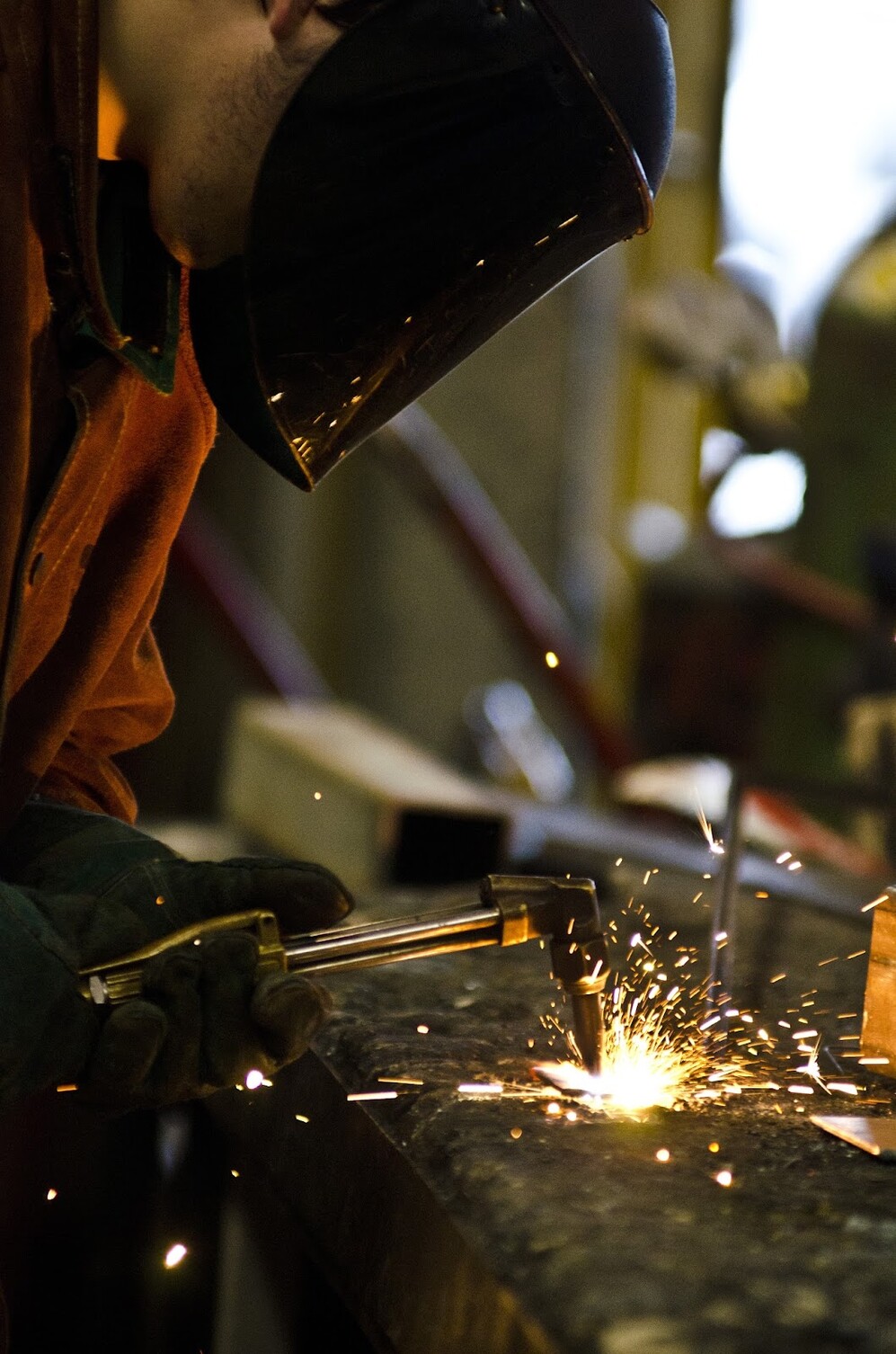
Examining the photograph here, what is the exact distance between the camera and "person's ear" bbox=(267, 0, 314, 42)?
3.97 feet

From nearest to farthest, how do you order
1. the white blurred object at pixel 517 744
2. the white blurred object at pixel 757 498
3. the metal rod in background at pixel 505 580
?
the metal rod in background at pixel 505 580, the white blurred object at pixel 517 744, the white blurred object at pixel 757 498

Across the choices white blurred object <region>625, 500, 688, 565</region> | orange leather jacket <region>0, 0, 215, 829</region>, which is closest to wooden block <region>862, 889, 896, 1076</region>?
orange leather jacket <region>0, 0, 215, 829</region>

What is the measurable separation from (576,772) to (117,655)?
5.04 metres

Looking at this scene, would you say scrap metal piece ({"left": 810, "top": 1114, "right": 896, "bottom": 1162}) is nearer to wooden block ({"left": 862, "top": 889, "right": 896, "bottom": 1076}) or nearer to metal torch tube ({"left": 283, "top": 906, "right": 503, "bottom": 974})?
wooden block ({"left": 862, "top": 889, "right": 896, "bottom": 1076})

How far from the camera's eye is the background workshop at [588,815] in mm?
1137

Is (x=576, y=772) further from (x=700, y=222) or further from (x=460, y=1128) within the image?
(x=460, y=1128)

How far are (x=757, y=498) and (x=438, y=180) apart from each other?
23.3 ft

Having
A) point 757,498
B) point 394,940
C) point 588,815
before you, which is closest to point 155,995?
point 394,940

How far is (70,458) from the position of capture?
1.30 metres

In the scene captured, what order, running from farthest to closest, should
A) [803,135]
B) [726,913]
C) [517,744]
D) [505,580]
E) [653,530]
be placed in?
1. [803,135]
2. [653,530]
3. [517,744]
4. [505,580]
5. [726,913]

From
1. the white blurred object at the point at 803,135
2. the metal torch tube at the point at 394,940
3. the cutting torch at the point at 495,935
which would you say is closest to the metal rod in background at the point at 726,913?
the cutting torch at the point at 495,935

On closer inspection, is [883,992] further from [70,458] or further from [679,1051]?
[70,458]

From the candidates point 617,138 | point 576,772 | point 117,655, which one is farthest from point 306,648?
point 617,138

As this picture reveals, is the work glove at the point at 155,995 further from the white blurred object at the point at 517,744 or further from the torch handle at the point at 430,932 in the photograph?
the white blurred object at the point at 517,744
